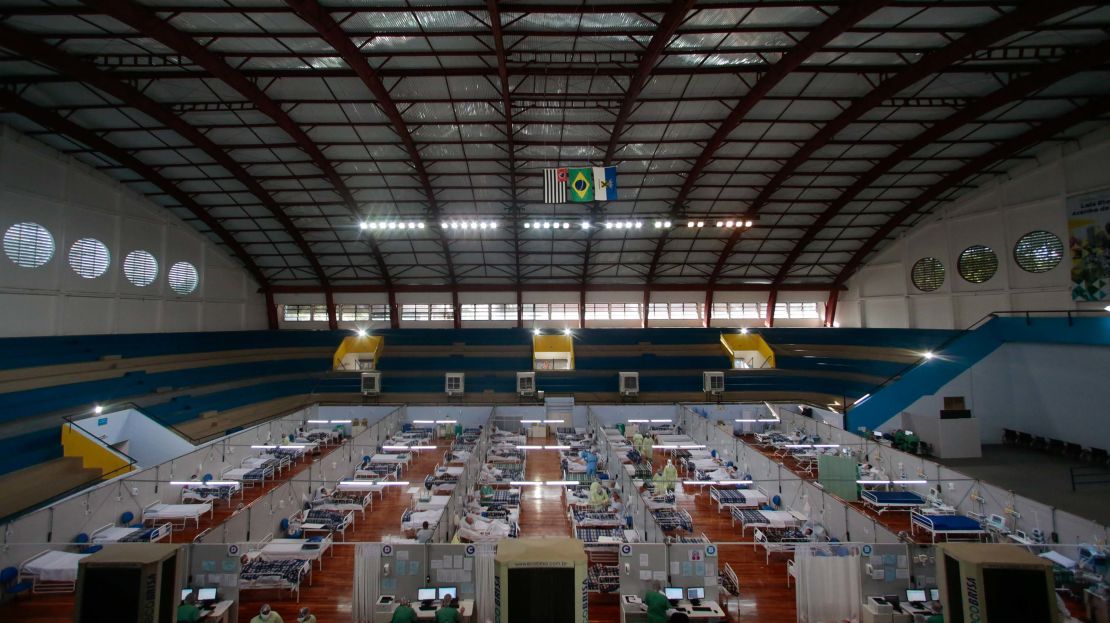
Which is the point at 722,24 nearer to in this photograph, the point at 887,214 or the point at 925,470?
the point at 925,470

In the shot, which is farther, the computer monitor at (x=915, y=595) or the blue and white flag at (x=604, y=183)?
the blue and white flag at (x=604, y=183)

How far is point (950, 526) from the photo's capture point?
1152cm

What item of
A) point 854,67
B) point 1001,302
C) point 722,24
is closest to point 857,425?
point 1001,302

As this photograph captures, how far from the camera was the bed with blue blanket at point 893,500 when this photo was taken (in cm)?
1348

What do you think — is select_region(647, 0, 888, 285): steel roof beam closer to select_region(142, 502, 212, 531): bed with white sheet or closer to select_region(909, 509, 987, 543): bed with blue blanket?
select_region(909, 509, 987, 543): bed with blue blanket

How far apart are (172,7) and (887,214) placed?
102 ft

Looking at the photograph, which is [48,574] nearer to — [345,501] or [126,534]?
[126,534]

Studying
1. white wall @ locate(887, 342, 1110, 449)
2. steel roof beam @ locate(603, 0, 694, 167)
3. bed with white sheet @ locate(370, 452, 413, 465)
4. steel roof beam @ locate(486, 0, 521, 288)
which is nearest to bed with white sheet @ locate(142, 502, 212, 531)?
bed with white sheet @ locate(370, 452, 413, 465)

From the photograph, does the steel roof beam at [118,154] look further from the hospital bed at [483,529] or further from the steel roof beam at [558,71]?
the hospital bed at [483,529]

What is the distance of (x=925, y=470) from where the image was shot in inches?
548

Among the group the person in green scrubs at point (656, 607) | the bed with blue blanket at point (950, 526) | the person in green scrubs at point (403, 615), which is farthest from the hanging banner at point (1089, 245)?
the person in green scrubs at point (403, 615)

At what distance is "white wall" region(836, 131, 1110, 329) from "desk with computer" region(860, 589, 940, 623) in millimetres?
19274

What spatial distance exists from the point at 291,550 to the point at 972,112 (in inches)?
989

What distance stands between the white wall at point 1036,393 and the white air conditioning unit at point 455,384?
21403mm
